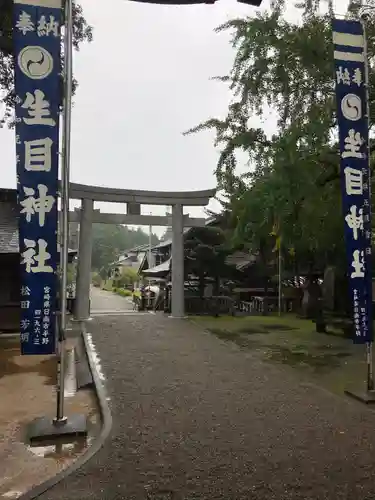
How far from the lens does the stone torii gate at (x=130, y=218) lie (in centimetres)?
1477

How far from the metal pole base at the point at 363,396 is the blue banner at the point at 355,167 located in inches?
31.3

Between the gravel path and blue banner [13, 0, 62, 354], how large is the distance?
183 cm

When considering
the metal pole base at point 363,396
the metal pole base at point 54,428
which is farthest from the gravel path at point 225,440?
the metal pole base at point 54,428

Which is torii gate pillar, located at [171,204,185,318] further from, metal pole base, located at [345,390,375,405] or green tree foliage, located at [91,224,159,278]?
green tree foliage, located at [91,224,159,278]

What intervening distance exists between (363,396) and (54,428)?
447 cm

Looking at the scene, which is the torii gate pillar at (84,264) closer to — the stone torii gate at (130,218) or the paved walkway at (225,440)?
the stone torii gate at (130,218)

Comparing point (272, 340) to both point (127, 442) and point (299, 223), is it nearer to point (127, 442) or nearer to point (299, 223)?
point (299, 223)

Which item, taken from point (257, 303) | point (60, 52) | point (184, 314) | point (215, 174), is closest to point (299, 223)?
point (215, 174)

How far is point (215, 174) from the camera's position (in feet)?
35.1

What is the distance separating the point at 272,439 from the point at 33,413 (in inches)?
136

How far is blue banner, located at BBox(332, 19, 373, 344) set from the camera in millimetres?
6328

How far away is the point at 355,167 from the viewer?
6.38 m

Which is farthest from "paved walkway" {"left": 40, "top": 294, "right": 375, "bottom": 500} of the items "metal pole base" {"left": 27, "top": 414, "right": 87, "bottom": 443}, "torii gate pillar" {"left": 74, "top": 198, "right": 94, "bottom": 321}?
"torii gate pillar" {"left": 74, "top": 198, "right": 94, "bottom": 321}

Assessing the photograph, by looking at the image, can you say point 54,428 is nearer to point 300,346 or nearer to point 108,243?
point 300,346
